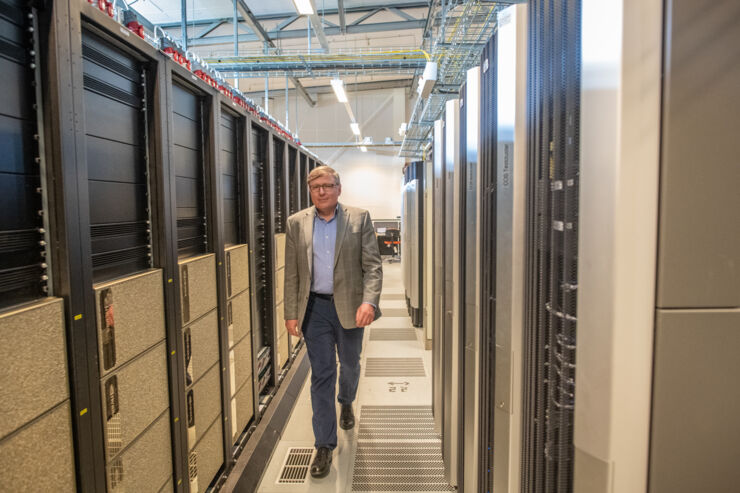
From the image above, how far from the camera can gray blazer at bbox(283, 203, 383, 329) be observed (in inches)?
80.7

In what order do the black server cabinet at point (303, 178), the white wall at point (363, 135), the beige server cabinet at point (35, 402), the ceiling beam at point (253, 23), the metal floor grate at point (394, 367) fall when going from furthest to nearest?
the white wall at point (363, 135) → the ceiling beam at point (253, 23) → the black server cabinet at point (303, 178) → the metal floor grate at point (394, 367) → the beige server cabinet at point (35, 402)

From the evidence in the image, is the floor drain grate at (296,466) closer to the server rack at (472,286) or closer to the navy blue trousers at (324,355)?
the navy blue trousers at (324,355)

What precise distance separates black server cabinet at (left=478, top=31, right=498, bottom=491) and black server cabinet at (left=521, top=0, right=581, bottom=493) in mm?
224

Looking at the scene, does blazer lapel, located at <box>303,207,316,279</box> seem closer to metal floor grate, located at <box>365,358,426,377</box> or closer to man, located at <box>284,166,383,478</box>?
man, located at <box>284,166,383,478</box>

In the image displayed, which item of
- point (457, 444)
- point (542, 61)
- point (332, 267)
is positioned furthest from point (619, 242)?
point (332, 267)

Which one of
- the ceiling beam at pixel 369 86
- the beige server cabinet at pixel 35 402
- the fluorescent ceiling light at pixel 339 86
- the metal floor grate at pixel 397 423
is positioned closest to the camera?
the beige server cabinet at pixel 35 402

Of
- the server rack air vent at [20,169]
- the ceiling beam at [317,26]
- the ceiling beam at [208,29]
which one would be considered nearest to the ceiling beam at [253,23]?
the ceiling beam at [208,29]

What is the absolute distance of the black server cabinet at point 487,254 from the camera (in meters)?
1.12

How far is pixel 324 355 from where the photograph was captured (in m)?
2.08

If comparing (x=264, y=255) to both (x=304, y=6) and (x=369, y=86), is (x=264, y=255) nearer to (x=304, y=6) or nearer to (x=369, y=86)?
(x=304, y=6)

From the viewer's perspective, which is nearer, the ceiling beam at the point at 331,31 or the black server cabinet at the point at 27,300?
the black server cabinet at the point at 27,300

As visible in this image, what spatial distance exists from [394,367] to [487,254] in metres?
2.52

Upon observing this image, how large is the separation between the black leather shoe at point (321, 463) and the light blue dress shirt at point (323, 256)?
81cm

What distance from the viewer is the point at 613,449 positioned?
61 centimetres
